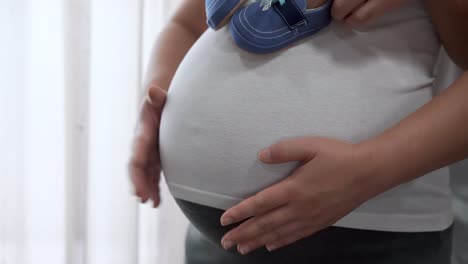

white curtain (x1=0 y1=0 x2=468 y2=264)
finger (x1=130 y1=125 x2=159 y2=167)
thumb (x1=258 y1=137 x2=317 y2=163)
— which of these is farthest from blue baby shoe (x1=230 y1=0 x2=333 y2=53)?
white curtain (x1=0 y1=0 x2=468 y2=264)

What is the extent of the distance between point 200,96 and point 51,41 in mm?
899

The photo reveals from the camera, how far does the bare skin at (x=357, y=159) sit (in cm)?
47

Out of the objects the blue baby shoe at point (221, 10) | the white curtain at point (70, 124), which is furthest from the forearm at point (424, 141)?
the white curtain at point (70, 124)

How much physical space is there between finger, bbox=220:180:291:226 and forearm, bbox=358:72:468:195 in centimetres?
9

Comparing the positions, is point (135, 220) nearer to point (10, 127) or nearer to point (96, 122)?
point (96, 122)

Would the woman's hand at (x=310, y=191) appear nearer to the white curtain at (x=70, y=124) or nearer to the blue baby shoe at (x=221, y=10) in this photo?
the blue baby shoe at (x=221, y=10)

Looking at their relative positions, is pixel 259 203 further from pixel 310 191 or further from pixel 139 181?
pixel 139 181

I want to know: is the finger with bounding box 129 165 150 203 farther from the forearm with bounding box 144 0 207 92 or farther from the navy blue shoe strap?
the navy blue shoe strap

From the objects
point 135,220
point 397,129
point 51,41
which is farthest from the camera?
point 135,220

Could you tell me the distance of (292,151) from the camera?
0.49 meters

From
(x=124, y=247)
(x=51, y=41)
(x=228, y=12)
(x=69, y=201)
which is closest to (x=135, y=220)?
(x=124, y=247)

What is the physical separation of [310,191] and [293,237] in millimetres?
64

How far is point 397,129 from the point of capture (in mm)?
483

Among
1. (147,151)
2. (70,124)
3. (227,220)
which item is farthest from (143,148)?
(70,124)
